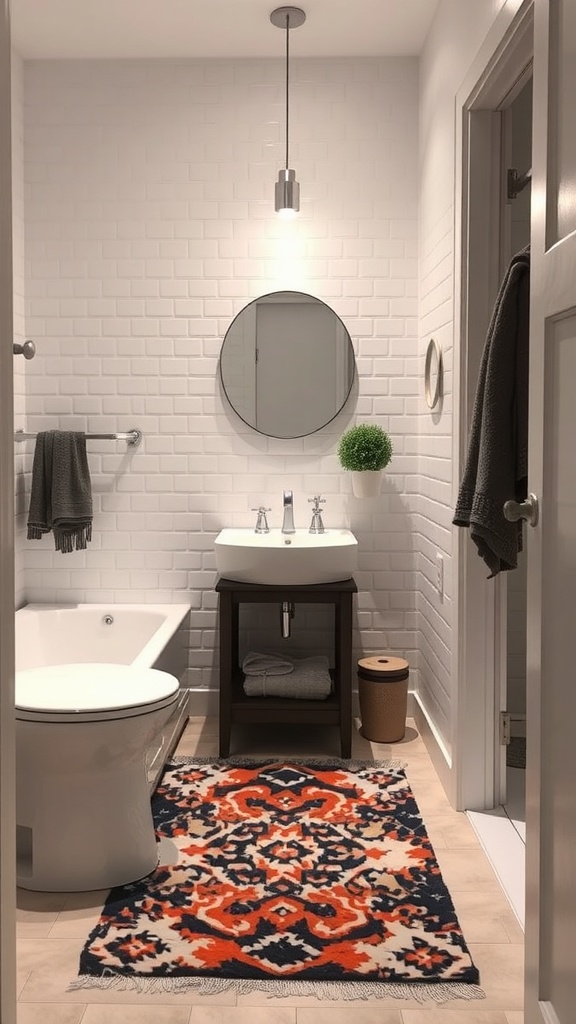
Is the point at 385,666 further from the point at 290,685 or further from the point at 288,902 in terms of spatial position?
the point at 288,902

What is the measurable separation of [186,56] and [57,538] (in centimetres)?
213

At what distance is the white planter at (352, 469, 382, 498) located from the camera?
3936 millimetres

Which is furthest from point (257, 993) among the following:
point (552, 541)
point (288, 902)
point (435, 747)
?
point (435, 747)

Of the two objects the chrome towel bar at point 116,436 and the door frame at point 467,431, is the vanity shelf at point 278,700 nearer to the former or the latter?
the door frame at point 467,431

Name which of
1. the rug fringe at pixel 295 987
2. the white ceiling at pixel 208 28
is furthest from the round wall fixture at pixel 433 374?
the rug fringe at pixel 295 987

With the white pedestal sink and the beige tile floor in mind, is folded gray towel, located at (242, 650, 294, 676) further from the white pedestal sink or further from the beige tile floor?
the beige tile floor

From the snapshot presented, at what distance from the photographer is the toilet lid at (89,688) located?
98.7 inches

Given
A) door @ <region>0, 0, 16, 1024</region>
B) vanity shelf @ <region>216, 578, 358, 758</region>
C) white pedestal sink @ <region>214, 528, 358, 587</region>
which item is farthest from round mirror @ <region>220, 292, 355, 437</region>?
door @ <region>0, 0, 16, 1024</region>

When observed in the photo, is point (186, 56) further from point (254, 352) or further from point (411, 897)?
point (411, 897)

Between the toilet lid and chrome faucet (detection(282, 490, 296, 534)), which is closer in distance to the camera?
the toilet lid

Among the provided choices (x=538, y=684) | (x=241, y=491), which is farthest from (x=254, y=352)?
(x=538, y=684)

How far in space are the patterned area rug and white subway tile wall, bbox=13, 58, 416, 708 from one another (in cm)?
115

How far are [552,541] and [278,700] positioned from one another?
86.8 inches

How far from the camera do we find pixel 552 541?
1610 millimetres
